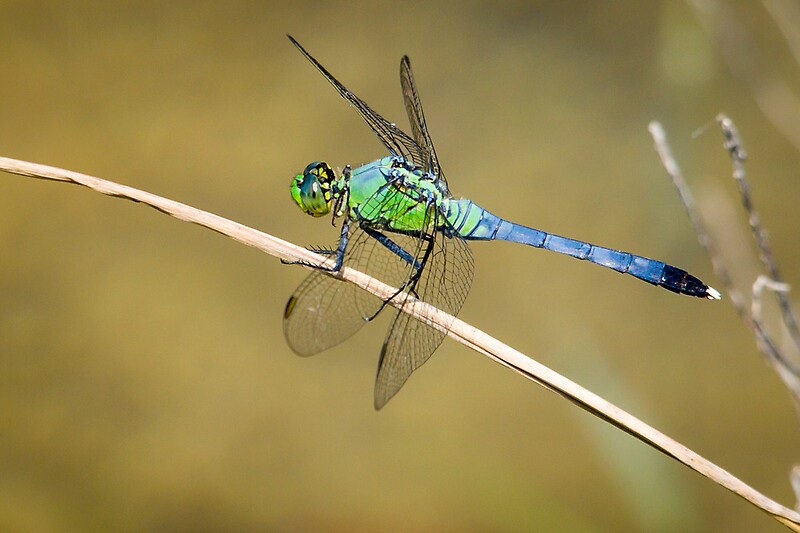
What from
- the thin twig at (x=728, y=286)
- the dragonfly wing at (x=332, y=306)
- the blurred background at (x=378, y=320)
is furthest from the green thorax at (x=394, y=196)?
the blurred background at (x=378, y=320)

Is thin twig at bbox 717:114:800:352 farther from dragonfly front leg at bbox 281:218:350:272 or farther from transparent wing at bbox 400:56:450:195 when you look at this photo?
transparent wing at bbox 400:56:450:195

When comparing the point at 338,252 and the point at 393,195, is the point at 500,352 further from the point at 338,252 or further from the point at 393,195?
the point at 393,195

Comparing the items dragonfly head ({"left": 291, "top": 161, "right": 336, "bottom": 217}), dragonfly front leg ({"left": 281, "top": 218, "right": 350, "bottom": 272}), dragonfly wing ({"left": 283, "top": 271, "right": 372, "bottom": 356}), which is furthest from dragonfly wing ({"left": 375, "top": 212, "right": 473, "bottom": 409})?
dragonfly head ({"left": 291, "top": 161, "right": 336, "bottom": 217})

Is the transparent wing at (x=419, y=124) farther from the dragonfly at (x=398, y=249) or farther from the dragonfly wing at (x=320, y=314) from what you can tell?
the dragonfly wing at (x=320, y=314)

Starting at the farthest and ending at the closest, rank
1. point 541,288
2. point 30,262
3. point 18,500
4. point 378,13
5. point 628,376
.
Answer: point 378,13, point 541,288, point 628,376, point 30,262, point 18,500

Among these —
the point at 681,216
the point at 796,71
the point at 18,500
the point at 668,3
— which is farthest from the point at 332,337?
the point at 796,71

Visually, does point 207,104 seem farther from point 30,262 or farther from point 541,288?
point 541,288
